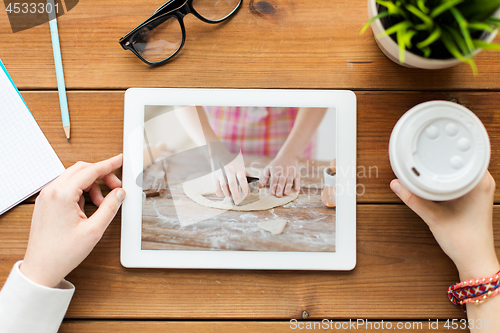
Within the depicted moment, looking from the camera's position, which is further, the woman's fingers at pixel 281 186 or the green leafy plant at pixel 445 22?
the woman's fingers at pixel 281 186

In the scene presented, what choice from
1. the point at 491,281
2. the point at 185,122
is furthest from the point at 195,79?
the point at 491,281

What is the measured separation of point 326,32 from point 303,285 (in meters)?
0.40

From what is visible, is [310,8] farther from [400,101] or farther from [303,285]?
[303,285]

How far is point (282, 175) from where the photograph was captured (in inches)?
18.4

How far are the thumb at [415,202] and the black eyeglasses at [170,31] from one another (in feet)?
1.23

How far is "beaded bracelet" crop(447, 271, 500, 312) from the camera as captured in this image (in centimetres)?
42

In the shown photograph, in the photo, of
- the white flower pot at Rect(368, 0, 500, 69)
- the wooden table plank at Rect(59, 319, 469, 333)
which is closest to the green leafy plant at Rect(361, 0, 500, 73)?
the white flower pot at Rect(368, 0, 500, 69)

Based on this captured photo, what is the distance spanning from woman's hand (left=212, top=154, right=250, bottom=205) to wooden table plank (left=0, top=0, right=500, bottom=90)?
126 mm

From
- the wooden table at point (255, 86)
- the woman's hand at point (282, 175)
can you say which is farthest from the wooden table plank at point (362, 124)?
the woman's hand at point (282, 175)

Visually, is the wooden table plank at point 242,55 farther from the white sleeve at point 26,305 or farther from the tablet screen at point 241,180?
the white sleeve at point 26,305

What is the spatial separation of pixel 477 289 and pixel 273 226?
298 mm

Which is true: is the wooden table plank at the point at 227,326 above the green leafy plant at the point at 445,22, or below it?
below

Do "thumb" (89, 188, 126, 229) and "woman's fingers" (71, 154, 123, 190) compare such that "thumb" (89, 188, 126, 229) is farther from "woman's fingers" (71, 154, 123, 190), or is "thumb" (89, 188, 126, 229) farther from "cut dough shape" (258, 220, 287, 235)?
"cut dough shape" (258, 220, 287, 235)

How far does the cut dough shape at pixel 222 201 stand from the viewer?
0.47 m
